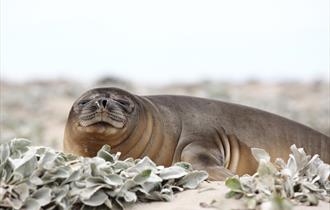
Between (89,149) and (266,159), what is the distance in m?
1.67

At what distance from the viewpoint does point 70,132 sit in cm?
595

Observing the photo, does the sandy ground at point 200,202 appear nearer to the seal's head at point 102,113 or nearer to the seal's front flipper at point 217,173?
the seal's front flipper at point 217,173

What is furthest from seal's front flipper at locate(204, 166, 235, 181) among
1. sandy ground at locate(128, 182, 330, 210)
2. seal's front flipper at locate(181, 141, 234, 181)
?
sandy ground at locate(128, 182, 330, 210)

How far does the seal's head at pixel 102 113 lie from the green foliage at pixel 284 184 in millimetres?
1429

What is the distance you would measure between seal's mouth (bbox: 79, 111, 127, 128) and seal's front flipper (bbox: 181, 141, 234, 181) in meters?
0.57

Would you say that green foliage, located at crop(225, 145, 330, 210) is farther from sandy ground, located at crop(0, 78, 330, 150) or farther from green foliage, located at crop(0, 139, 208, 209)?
sandy ground, located at crop(0, 78, 330, 150)

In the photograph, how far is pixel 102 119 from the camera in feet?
18.5

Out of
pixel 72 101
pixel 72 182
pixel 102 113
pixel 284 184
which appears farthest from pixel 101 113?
pixel 72 101

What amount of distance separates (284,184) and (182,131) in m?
2.02

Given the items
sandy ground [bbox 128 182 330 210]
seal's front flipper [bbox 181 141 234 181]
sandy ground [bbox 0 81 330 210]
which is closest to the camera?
sandy ground [bbox 128 182 330 210]

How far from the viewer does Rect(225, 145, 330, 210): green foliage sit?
4.18 metres

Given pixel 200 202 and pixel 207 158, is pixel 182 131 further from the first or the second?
pixel 200 202

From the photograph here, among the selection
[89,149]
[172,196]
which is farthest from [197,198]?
[89,149]

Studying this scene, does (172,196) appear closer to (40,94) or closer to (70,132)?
(70,132)
